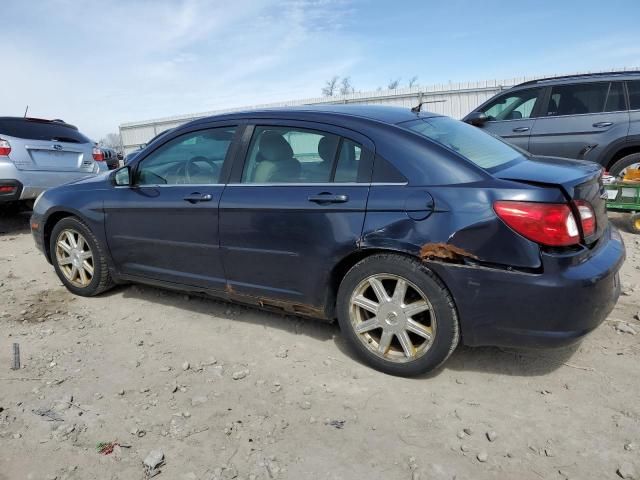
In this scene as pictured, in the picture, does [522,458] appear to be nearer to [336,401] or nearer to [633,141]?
[336,401]

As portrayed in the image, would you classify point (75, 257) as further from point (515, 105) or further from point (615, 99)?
point (615, 99)

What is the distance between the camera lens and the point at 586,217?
254 cm

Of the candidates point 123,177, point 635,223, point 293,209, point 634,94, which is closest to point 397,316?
point 293,209

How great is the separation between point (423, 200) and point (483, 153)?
62cm

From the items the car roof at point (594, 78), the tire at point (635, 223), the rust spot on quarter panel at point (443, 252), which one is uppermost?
the car roof at point (594, 78)

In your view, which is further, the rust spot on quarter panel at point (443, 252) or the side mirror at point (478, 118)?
the side mirror at point (478, 118)

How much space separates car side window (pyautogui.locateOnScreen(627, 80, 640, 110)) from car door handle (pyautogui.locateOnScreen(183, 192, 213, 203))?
547 centimetres

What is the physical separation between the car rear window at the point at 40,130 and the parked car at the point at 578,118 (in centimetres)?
621

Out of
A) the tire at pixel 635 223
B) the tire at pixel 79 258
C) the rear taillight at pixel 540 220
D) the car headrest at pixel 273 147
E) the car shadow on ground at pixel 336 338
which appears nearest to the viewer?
the rear taillight at pixel 540 220

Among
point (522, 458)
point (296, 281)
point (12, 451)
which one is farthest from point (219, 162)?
point (522, 458)

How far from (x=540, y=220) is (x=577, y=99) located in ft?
15.9

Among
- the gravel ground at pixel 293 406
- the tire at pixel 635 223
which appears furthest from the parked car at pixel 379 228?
the tire at pixel 635 223

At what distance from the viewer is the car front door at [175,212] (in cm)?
342

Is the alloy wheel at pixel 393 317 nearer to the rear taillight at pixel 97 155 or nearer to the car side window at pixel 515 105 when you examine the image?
the car side window at pixel 515 105
